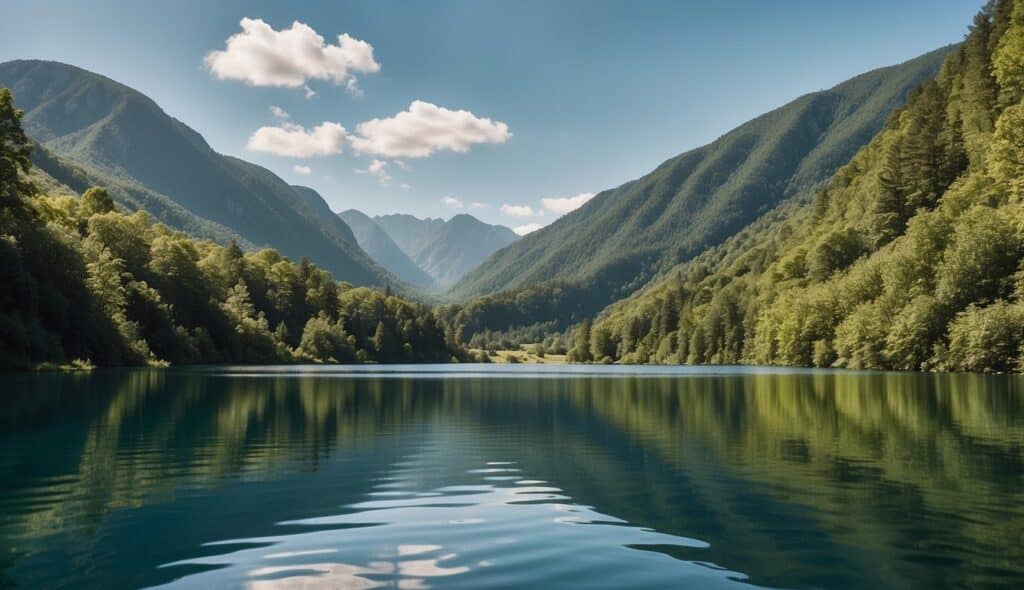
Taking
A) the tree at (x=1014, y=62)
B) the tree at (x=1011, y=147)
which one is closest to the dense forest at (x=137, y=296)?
the tree at (x=1011, y=147)

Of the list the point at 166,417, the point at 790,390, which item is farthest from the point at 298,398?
the point at 790,390

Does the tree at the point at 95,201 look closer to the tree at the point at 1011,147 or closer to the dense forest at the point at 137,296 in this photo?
the dense forest at the point at 137,296

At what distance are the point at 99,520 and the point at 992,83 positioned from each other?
121m

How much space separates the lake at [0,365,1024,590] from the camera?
9.37m

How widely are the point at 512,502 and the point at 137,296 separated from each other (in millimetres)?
102260

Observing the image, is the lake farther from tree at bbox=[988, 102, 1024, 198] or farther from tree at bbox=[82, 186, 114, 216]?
tree at bbox=[82, 186, 114, 216]

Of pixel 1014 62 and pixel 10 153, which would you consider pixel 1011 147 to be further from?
pixel 10 153

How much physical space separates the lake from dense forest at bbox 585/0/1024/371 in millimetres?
52761

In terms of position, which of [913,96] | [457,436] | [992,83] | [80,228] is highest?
[913,96]

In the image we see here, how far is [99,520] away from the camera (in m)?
12.1

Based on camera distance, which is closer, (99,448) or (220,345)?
(99,448)

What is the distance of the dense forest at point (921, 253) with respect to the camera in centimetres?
7456

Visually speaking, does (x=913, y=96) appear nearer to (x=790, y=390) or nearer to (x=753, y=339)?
(x=753, y=339)

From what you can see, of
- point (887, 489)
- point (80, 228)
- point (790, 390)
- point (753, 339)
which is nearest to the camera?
point (887, 489)
